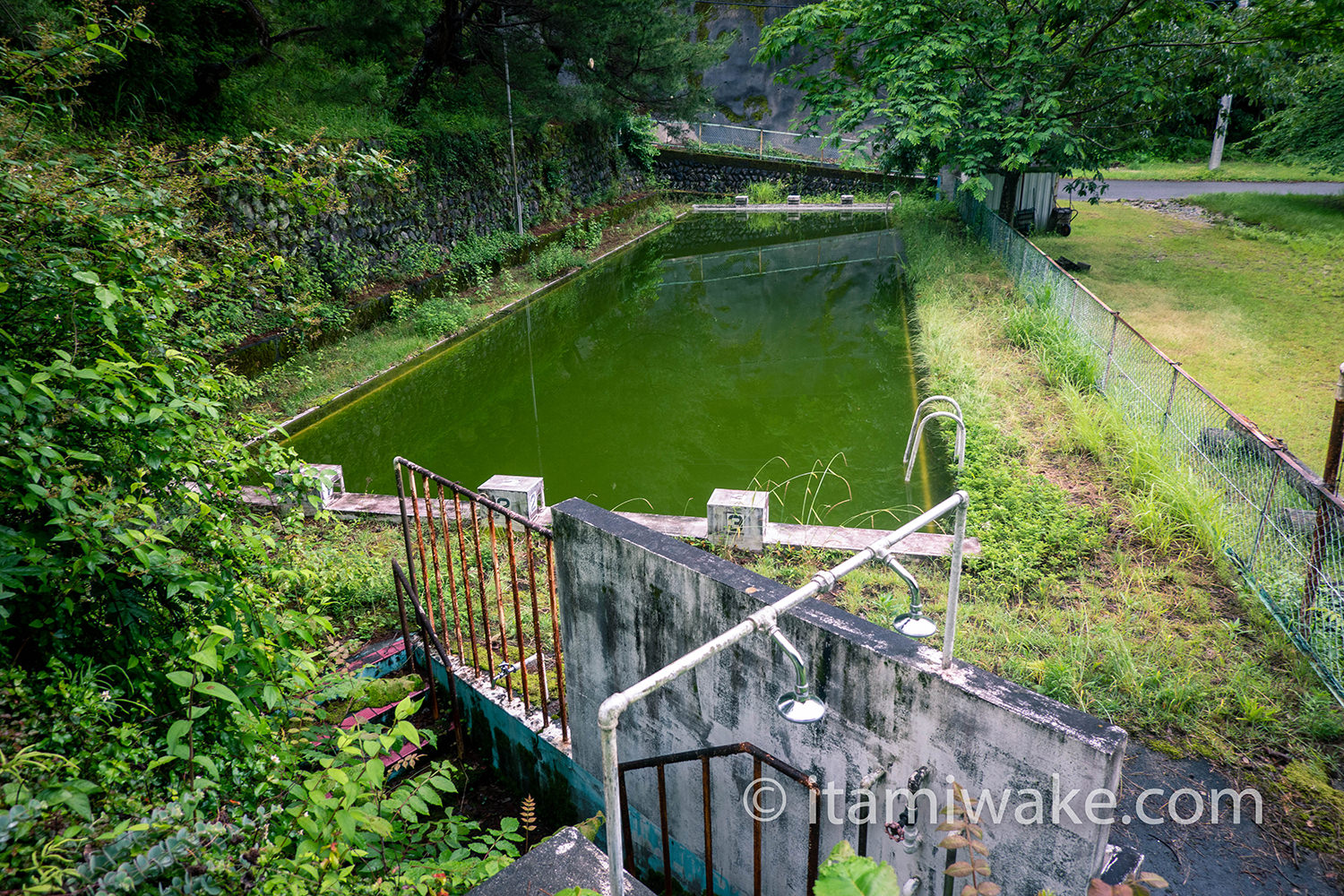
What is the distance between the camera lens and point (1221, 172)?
70.2 feet

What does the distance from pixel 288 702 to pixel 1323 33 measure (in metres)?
14.0

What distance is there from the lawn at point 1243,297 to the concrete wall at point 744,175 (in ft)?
25.9

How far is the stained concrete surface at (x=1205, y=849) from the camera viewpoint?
302cm

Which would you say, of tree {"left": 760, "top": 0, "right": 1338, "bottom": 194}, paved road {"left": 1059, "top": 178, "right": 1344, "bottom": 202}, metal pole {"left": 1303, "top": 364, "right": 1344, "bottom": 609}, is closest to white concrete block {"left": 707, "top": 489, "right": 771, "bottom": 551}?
metal pole {"left": 1303, "top": 364, "right": 1344, "bottom": 609}

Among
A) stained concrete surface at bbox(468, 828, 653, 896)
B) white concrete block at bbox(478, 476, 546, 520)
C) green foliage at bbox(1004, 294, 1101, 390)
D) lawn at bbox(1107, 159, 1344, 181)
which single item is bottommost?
white concrete block at bbox(478, 476, 546, 520)

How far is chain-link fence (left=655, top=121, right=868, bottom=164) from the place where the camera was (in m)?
25.3

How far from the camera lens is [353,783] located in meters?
2.27

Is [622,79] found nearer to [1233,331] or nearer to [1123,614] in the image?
[1233,331]

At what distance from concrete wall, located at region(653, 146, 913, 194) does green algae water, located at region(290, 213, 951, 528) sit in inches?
391

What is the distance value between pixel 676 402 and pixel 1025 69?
8850 millimetres

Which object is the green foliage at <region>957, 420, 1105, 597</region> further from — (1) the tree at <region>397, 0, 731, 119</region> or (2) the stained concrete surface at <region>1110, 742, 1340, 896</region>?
(1) the tree at <region>397, 0, 731, 119</region>

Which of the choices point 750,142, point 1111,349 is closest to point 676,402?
point 1111,349

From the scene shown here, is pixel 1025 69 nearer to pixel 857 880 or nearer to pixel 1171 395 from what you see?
→ pixel 1171 395

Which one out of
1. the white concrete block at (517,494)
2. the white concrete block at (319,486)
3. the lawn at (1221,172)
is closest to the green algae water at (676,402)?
the white concrete block at (319,486)
